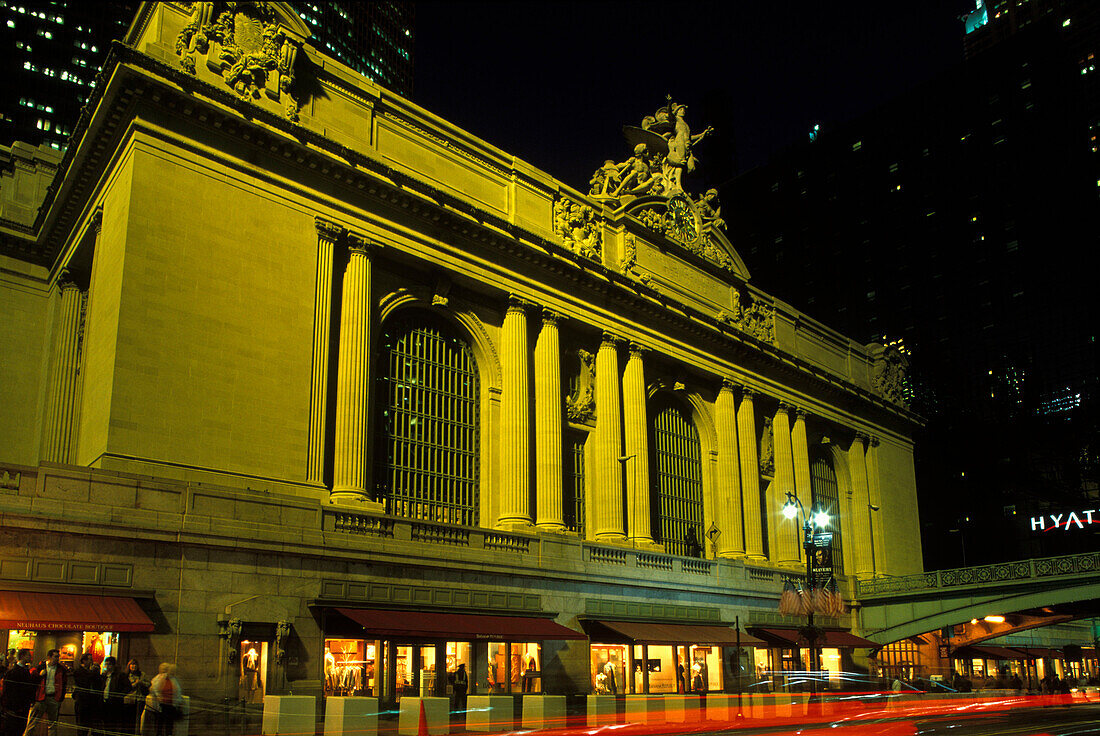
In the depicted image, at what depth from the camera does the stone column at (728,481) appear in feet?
155

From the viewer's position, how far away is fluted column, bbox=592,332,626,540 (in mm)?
40250

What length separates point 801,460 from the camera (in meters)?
54.2

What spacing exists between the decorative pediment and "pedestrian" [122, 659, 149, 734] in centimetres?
1895

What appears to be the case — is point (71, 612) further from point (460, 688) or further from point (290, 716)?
point (460, 688)

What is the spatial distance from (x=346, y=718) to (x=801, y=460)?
39.9 metres

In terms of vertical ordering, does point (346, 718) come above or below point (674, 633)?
below

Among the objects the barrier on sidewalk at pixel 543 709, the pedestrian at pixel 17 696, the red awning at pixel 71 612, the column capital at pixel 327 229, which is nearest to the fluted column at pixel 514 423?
the column capital at pixel 327 229

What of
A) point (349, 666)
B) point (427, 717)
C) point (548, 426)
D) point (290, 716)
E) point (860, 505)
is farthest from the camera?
point (860, 505)

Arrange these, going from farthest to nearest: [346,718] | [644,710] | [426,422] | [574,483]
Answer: [574,483] < [426,422] < [644,710] < [346,718]

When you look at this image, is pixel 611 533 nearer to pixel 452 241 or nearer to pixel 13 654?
pixel 452 241

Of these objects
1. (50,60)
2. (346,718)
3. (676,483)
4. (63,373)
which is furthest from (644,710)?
(50,60)

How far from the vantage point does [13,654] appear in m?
21.2

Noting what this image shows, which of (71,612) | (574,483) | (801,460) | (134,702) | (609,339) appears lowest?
(134,702)

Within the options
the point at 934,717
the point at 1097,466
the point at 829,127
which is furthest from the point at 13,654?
the point at 829,127
